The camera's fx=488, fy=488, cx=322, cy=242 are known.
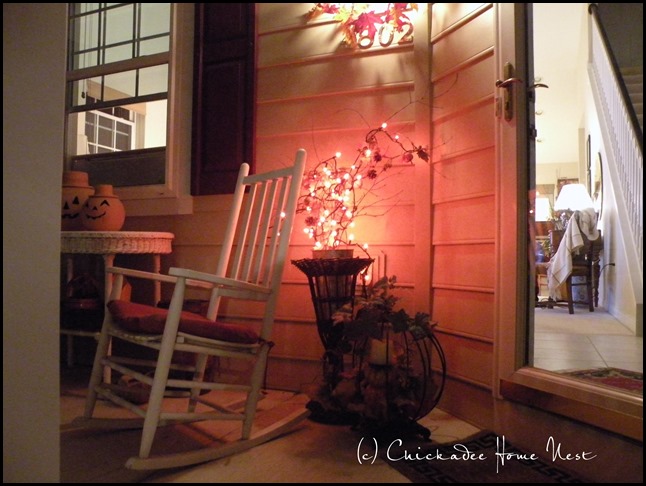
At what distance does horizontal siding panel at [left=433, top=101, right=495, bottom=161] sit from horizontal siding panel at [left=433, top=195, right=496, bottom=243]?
0.66 ft

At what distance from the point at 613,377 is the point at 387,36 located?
1619 mm

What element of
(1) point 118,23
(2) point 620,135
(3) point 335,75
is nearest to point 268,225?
(3) point 335,75

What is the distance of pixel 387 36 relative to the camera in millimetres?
2166

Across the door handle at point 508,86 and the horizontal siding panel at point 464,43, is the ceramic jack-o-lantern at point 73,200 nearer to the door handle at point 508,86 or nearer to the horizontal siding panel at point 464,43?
the horizontal siding panel at point 464,43

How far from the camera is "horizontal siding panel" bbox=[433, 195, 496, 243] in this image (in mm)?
1739

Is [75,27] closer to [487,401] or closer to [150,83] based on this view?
[150,83]

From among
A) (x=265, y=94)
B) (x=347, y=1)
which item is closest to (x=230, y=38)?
(x=265, y=94)

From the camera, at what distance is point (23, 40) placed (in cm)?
97

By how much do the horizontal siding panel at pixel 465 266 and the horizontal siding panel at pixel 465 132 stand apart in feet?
1.22

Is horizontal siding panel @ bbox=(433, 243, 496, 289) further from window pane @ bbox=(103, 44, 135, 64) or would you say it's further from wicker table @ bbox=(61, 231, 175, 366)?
window pane @ bbox=(103, 44, 135, 64)

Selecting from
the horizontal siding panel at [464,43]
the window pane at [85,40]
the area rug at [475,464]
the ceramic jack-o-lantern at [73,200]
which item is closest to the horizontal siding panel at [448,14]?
the horizontal siding panel at [464,43]

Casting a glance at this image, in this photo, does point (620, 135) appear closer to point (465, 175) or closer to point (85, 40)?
point (465, 175)

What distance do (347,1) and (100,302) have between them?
1.80 meters

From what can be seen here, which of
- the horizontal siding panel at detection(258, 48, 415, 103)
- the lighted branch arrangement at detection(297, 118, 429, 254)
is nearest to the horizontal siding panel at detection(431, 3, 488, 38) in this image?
the horizontal siding panel at detection(258, 48, 415, 103)
